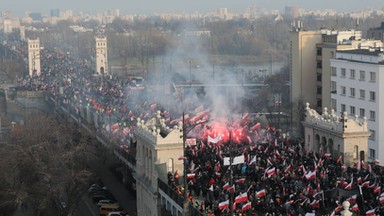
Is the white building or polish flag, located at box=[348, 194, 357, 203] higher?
the white building

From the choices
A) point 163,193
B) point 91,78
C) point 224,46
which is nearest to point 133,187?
point 163,193

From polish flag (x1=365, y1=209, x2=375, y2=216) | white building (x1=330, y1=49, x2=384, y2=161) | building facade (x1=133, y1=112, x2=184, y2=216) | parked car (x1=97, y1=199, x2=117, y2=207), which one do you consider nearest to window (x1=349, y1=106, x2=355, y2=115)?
white building (x1=330, y1=49, x2=384, y2=161)

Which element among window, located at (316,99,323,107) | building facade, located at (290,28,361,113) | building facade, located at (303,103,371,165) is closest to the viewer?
building facade, located at (303,103,371,165)

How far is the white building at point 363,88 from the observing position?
36.0 meters

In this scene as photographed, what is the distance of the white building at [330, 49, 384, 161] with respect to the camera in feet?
118

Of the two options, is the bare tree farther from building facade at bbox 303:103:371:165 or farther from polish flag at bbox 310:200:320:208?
polish flag at bbox 310:200:320:208

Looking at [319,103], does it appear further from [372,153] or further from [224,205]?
[224,205]

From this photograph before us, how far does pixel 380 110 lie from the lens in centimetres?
3616

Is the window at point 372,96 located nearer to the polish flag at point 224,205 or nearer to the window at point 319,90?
the window at point 319,90

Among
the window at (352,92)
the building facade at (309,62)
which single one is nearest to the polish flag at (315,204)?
the window at (352,92)

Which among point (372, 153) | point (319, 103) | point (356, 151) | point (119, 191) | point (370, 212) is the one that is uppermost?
point (356, 151)

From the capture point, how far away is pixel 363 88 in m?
38.0

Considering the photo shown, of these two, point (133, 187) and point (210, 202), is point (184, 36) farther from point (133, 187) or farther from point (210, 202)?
point (210, 202)

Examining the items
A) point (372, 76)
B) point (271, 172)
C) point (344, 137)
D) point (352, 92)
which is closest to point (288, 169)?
point (271, 172)
